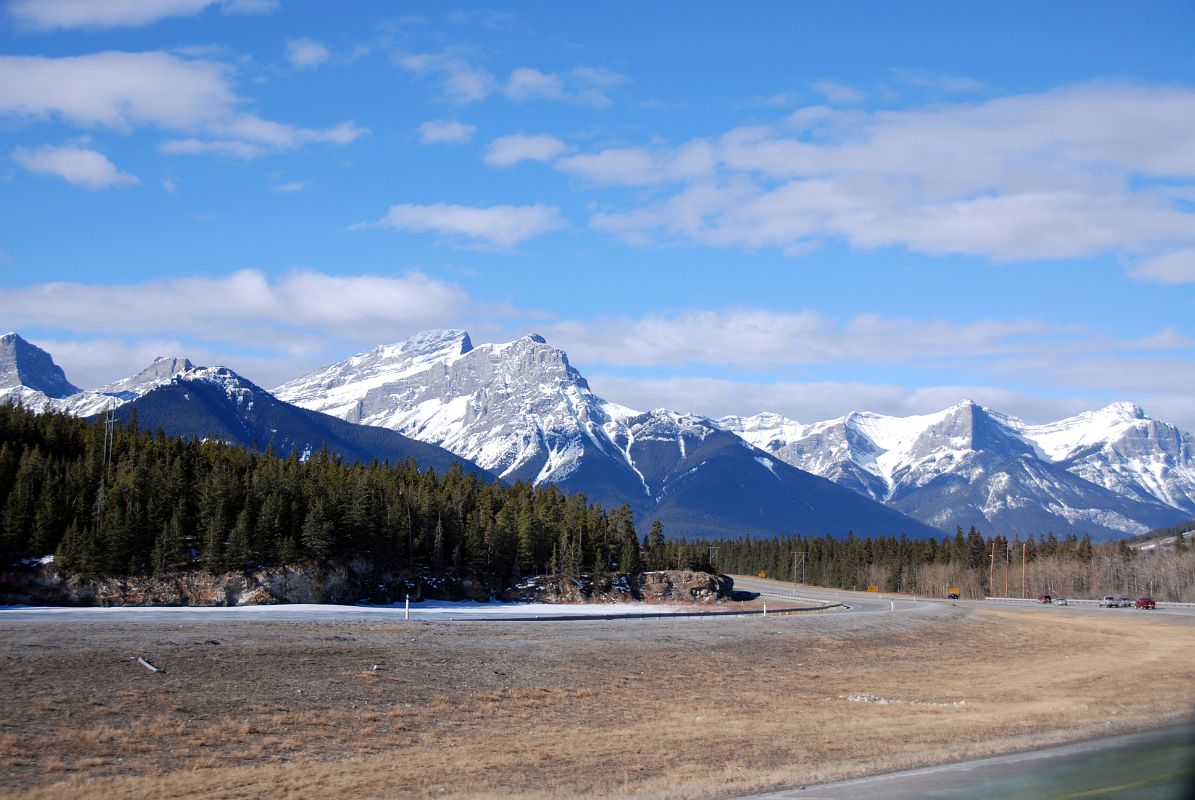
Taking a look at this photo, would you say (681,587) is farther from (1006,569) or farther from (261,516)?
(1006,569)

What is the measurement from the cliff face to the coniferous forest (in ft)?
3.97

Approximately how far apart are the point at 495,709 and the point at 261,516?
4893 centimetres

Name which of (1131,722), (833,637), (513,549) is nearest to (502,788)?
(1131,722)

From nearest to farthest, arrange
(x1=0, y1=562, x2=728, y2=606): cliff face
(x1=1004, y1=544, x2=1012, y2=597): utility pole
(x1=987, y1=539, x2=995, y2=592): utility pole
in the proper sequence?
(x1=0, y1=562, x2=728, y2=606): cliff face → (x1=1004, y1=544, x2=1012, y2=597): utility pole → (x1=987, y1=539, x2=995, y2=592): utility pole

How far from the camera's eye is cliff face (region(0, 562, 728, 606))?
66.7 metres

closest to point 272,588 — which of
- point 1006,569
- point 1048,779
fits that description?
point 1048,779

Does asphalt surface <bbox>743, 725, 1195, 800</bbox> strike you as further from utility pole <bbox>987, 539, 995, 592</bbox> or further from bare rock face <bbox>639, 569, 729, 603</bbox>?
utility pole <bbox>987, 539, 995, 592</bbox>

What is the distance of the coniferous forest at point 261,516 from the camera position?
72438 mm

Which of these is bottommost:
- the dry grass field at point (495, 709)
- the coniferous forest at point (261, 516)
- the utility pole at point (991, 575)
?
the utility pole at point (991, 575)

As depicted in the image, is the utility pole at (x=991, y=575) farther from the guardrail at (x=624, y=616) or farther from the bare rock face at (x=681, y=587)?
the guardrail at (x=624, y=616)

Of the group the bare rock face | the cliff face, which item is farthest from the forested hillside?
the bare rock face

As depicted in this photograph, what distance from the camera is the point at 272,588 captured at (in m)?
72.8

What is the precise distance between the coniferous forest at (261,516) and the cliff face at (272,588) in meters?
1.21

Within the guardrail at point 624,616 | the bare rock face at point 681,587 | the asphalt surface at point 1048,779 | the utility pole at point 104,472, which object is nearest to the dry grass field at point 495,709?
the asphalt surface at point 1048,779
